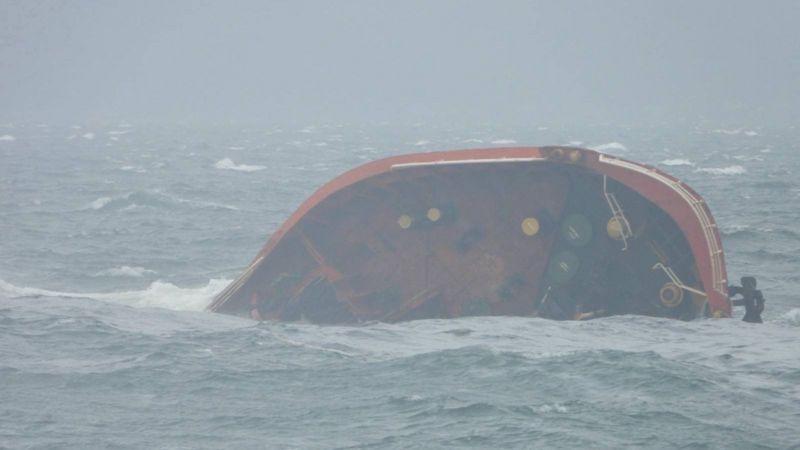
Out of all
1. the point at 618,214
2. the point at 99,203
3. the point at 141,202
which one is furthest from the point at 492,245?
the point at 99,203

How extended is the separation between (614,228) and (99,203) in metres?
27.3

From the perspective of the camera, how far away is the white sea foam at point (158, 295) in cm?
2590

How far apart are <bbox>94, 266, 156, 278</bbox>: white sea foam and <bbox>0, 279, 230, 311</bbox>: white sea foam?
1835 millimetres

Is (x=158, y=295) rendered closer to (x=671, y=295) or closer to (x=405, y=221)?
(x=405, y=221)

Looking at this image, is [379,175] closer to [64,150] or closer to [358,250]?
[358,250]

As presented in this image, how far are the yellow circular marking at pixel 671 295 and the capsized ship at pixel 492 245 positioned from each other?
0.02 metres

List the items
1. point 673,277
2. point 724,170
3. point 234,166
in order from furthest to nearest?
point 234,166, point 724,170, point 673,277

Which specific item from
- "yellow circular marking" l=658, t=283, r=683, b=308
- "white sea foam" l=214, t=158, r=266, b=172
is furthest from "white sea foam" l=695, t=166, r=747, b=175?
"yellow circular marking" l=658, t=283, r=683, b=308

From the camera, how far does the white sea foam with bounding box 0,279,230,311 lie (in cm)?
2590

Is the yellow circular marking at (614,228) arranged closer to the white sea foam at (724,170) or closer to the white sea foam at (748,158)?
the white sea foam at (724,170)

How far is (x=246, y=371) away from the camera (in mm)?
17562

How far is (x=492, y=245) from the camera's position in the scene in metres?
22.6

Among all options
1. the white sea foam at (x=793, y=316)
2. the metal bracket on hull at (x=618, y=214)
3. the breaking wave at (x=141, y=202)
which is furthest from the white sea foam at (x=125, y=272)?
the white sea foam at (x=793, y=316)

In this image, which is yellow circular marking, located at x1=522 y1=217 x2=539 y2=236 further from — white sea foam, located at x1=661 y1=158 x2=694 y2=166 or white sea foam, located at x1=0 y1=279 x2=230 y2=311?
white sea foam, located at x1=661 y1=158 x2=694 y2=166
